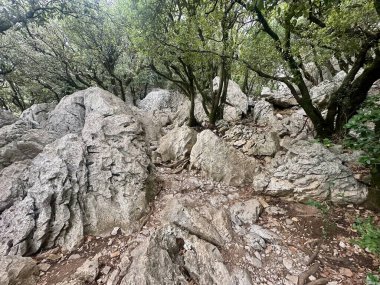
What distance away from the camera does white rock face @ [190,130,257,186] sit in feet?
22.4

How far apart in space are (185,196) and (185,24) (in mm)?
6605

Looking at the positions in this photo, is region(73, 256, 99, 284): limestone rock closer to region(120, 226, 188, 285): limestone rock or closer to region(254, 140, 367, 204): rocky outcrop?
region(120, 226, 188, 285): limestone rock

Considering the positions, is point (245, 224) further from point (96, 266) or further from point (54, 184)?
point (54, 184)

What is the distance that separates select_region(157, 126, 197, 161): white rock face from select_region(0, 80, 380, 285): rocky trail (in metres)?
0.29

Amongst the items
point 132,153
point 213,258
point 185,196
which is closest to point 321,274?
point 213,258

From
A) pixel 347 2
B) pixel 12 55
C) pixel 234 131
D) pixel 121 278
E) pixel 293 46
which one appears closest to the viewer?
pixel 121 278

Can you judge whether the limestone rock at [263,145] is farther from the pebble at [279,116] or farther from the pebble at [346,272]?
the pebble at [346,272]

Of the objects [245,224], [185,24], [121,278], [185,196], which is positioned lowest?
[121,278]

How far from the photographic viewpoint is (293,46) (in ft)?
20.0

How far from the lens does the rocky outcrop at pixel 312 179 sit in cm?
519

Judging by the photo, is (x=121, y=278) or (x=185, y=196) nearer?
(x=121, y=278)

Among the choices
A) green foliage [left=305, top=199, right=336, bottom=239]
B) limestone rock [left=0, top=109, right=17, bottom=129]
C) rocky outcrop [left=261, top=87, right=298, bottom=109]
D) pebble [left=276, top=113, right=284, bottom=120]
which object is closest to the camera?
green foliage [left=305, top=199, right=336, bottom=239]

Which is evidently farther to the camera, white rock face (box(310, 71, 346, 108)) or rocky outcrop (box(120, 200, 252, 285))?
white rock face (box(310, 71, 346, 108))

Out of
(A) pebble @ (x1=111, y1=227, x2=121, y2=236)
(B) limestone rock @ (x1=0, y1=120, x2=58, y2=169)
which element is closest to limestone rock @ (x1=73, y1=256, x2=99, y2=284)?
(A) pebble @ (x1=111, y1=227, x2=121, y2=236)
